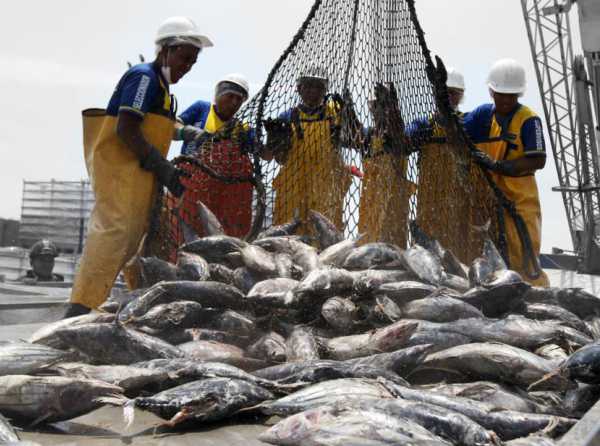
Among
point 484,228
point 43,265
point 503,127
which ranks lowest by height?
point 43,265

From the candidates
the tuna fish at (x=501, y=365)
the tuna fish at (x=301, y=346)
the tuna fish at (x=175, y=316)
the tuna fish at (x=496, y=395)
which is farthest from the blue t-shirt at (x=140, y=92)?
the tuna fish at (x=496, y=395)

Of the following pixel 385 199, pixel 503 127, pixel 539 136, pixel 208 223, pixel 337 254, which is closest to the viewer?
pixel 337 254

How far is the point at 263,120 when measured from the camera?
18.6ft

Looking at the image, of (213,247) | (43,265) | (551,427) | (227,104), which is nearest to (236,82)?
(227,104)

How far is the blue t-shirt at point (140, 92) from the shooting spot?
4.58m

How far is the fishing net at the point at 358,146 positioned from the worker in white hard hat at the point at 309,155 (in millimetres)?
10

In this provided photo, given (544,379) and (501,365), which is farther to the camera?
(501,365)

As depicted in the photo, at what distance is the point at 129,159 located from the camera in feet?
15.6

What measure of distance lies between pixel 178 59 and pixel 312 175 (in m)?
1.61

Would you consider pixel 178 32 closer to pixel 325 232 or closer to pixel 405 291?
pixel 325 232

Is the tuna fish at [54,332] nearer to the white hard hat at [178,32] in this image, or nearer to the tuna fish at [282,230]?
the tuna fish at [282,230]

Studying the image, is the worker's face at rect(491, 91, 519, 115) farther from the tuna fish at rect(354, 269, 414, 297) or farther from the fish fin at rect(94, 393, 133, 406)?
the fish fin at rect(94, 393, 133, 406)

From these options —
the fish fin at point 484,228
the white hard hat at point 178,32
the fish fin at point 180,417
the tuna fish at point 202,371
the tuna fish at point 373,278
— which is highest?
the white hard hat at point 178,32

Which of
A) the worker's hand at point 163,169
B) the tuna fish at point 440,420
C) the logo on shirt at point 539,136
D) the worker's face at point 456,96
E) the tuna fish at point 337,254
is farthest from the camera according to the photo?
the worker's face at point 456,96
